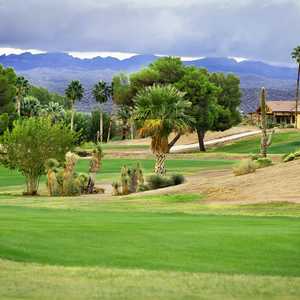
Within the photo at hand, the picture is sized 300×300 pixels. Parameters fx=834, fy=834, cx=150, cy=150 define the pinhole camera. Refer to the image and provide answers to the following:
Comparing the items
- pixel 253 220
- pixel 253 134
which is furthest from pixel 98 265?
pixel 253 134

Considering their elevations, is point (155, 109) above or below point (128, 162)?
above

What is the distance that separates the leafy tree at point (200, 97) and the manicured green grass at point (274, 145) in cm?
532

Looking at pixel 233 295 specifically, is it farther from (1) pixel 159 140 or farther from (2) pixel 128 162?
(2) pixel 128 162

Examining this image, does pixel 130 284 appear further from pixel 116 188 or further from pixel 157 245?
pixel 116 188

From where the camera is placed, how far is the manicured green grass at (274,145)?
4040 inches

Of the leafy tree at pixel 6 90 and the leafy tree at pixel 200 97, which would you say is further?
the leafy tree at pixel 6 90

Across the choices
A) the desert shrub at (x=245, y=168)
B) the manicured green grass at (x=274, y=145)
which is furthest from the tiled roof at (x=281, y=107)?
the desert shrub at (x=245, y=168)

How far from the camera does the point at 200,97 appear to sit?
104 metres

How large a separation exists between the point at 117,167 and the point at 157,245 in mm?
62206

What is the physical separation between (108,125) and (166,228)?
420 ft

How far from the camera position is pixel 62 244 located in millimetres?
20453

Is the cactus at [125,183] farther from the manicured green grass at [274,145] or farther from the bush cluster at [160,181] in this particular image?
the manicured green grass at [274,145]

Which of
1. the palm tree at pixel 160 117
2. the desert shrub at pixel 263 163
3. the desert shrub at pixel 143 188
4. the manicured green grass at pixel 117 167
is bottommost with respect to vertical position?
the manicured green grass at pixel 117 167

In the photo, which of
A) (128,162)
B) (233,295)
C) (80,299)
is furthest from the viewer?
(128,162)
